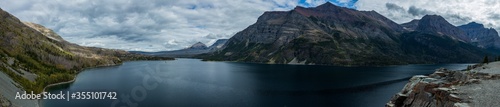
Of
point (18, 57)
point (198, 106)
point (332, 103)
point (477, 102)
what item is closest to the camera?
point (477, 102)

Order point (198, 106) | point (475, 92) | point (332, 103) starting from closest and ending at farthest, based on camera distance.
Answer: point (475, 92) → point (198, 106) → point (332, 103)

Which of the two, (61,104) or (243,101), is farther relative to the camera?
(243,101)

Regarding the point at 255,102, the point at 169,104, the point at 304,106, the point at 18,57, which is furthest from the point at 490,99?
the point at 18,57

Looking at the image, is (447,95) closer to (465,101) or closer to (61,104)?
(465,101)

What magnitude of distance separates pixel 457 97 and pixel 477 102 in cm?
290

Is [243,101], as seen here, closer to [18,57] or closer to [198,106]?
[198,106]

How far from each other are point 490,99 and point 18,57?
233m

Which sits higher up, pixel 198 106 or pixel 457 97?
pixel 457 97

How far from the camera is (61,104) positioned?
104000 mm

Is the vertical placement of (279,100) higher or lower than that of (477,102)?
lower

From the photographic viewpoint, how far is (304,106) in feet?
350

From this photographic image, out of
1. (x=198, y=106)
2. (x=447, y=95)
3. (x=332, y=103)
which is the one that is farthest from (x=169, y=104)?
(x=447, y=95)

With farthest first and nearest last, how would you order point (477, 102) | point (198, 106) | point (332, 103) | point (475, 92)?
point (332, 103) < point (198, 106) < point (475, 92) < point (477, 102)

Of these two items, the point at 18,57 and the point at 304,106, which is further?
the point at 18,57
